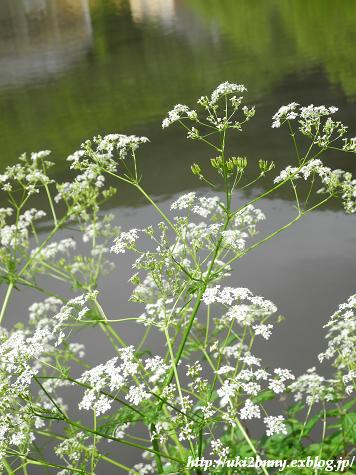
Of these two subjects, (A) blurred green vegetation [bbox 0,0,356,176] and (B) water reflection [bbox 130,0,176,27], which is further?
(B) water reflection [bbox 130,0,176,27]

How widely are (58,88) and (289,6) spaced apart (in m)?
8.00

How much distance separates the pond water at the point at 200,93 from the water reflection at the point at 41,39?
0.22 feet

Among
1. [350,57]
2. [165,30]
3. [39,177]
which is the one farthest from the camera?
[165,30]

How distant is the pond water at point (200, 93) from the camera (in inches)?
163

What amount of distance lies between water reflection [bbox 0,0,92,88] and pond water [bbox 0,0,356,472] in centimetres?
7

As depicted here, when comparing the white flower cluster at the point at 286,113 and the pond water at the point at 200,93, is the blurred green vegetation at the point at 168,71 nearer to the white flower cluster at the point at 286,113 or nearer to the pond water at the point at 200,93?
the pond water at the point at 200,93

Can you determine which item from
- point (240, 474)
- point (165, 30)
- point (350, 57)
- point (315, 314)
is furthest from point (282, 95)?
point (165, 30)

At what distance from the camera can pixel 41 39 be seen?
1669 cm

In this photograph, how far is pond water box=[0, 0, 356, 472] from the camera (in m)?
4.14

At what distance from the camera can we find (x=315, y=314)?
12.3 ft

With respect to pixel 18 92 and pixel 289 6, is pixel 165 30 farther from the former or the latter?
pixel 18 92

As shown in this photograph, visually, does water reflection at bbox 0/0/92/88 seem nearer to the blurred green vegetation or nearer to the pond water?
the pond water

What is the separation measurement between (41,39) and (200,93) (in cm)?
932

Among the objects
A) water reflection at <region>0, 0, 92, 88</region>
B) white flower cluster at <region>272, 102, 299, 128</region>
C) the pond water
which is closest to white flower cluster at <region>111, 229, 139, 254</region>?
white flower cluster at <region>272, 102, 299, 128</region>
